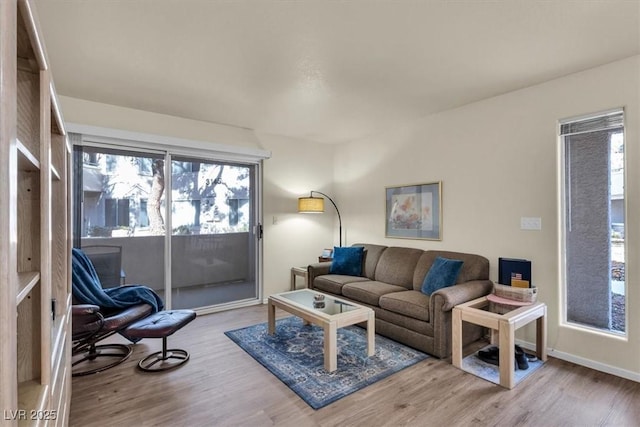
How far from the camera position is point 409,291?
3.46m

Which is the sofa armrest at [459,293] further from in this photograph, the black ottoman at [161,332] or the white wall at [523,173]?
the black ottoman at [161,332]

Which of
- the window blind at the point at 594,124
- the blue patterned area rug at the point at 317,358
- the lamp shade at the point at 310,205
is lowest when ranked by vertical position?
the blue patterned area rug at the point at 317,358

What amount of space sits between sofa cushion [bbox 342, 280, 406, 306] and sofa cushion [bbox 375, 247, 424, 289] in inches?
4.5

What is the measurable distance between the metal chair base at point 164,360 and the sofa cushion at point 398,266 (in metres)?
2.37

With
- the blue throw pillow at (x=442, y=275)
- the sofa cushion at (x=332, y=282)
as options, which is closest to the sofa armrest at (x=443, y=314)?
the blue throw pillow at (x=442, y=275)

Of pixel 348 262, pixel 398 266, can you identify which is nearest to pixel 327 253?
pixel 348 262

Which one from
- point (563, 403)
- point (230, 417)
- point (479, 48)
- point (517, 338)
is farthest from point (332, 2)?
point (517, 338)

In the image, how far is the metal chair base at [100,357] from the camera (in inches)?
103

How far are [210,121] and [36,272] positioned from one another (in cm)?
337

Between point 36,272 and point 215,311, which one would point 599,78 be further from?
point 215,311

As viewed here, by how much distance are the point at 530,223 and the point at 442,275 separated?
0.96 m

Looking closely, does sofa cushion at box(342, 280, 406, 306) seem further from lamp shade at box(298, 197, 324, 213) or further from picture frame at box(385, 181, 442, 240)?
lamp shade at box(298, 197, 324, 213)

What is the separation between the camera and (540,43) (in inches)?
89.9

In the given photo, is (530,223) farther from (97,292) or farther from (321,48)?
(97,292)
